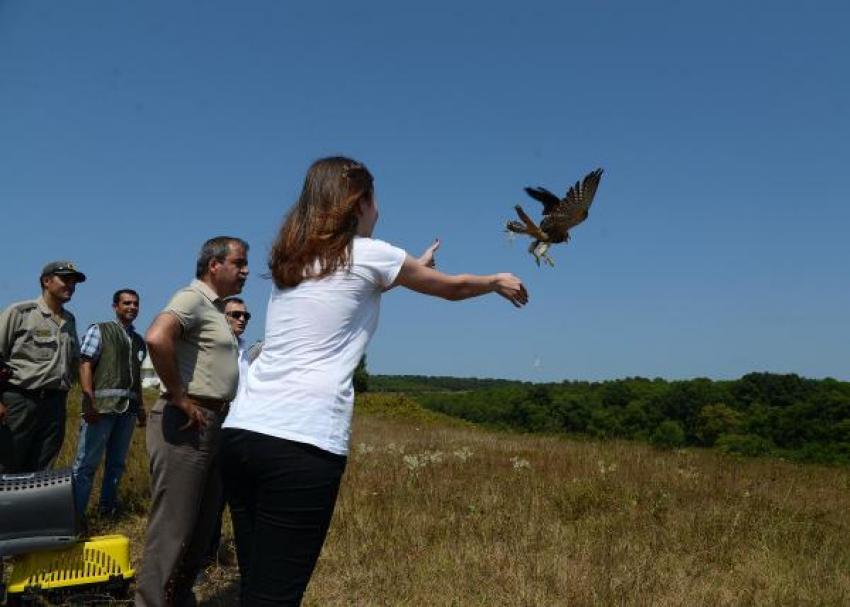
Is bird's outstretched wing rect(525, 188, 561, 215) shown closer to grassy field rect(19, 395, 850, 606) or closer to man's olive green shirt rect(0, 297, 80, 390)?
grassy field rect(19, 395, 850, 606)

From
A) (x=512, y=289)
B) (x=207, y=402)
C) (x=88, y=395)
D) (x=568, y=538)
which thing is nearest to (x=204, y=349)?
(x=207, y=402)

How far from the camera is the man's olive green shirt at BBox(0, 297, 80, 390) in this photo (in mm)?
4855

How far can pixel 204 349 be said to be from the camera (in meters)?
3.55

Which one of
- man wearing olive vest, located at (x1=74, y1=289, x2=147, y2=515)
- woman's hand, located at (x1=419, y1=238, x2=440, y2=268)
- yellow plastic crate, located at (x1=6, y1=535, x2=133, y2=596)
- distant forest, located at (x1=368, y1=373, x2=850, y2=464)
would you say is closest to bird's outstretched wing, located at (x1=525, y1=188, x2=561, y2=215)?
woman's hand, located at (x1=419, y1=238, x2=440, y2=268)

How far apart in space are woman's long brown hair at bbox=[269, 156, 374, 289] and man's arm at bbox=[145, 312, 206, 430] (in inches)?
52.6

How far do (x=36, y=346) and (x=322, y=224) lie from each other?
384 centimetres

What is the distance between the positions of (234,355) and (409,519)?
Result: 247 cm

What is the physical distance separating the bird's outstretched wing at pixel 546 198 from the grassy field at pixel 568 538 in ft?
7.18

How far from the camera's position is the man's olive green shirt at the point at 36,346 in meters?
4.86

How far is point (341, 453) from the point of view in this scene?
195 centimetres

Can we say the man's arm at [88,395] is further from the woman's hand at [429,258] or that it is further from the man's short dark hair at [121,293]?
the woman's hand at [429,258]

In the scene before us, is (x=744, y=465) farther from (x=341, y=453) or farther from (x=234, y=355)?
(x=341, y=453)

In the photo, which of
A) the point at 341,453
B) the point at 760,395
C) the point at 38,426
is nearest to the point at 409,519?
the point at 38,426

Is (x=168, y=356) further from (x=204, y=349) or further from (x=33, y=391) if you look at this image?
(x=33, y=391)
